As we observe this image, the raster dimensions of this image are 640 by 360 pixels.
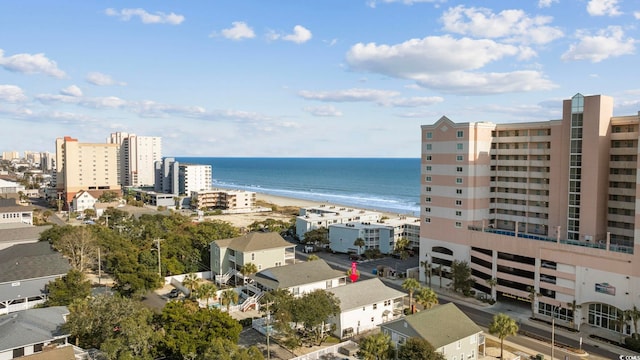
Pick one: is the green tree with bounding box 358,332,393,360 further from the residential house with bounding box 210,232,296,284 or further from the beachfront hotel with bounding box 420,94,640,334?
the residential house with bounding box 210,232,296,284

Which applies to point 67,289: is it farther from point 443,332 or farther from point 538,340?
point 538,340

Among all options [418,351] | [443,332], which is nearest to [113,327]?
[418,351]

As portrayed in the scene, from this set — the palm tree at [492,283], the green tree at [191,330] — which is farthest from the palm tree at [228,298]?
the palm tree at [492,283]

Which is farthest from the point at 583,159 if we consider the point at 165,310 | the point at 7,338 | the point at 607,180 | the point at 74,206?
the point at 74,206

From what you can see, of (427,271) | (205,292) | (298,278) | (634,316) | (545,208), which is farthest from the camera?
(427,271)

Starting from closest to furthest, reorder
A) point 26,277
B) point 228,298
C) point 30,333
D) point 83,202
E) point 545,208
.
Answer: point 30,333 < point 228,298 < point 26,277 < point 545,208 < point 83,202

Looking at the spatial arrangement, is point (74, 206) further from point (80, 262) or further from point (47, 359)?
point (47, 359)
